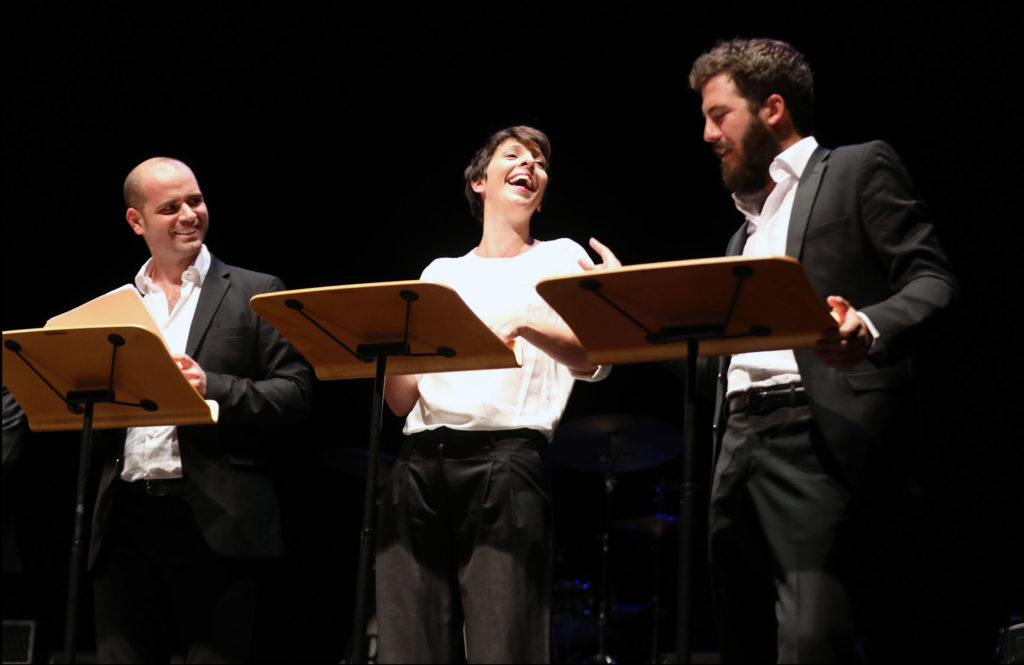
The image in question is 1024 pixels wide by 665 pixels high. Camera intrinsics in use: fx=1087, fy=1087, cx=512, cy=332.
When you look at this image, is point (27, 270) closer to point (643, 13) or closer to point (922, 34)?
point (643, 13)

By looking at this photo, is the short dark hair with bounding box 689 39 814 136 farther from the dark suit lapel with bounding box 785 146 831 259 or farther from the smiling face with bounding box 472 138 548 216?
the smiling face with bounding box 472 138 548 216

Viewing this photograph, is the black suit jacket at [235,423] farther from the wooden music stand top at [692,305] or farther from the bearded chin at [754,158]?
the bearded chin at [754,158]

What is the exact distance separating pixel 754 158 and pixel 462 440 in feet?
3.30

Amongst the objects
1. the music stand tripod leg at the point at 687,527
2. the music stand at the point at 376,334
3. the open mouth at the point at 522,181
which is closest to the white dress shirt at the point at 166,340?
the music stand at the point at 376,334

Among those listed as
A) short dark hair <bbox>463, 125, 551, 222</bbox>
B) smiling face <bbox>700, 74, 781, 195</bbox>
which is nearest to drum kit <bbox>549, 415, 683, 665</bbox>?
short dark hair <bbox>463, 125, 551, 222</bbox>

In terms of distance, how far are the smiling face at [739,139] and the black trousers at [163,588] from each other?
1683mm

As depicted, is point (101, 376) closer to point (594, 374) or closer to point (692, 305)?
point (594, 374)

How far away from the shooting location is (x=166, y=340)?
3.34 m

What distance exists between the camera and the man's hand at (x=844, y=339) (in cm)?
214

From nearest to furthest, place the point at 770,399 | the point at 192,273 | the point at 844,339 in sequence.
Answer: the point at 844,339 → the point at 770,399 → the point at 192,273

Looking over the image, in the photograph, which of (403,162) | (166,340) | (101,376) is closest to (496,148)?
(166,340)

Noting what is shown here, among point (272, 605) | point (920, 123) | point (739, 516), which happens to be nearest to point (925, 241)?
point (739, 516)

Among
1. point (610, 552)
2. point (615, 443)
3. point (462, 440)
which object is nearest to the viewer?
point (462, 440)

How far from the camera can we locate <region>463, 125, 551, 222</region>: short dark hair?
3.21m
